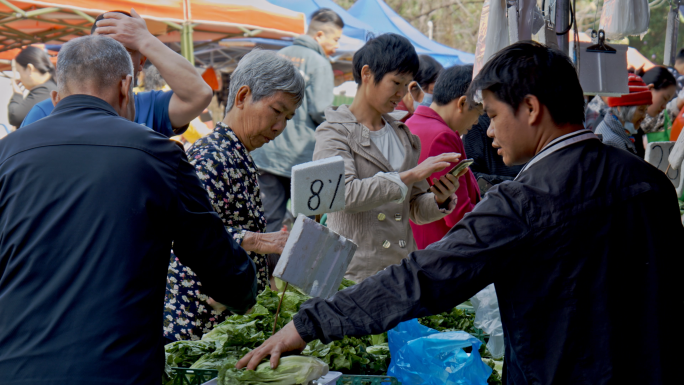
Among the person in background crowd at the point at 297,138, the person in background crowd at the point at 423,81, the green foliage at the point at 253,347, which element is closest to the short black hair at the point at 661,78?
the person in background crowd at the point at 423,81

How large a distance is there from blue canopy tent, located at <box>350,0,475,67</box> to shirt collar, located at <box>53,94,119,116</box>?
33.6 ft

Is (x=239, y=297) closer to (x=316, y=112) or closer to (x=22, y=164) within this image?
(x=22, y=164)

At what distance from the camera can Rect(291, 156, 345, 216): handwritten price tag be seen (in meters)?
2.01

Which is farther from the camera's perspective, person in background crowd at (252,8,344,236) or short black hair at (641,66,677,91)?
short black hair at (641,66,677,91)

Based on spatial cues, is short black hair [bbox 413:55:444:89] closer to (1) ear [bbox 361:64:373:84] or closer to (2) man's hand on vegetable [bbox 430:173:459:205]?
(1) ear [bbox 361:64:373:84]

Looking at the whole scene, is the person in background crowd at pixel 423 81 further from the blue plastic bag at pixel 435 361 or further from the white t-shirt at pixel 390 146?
the blue plastic bag at pixel 435 361

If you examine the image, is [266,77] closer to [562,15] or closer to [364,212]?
[364,212]

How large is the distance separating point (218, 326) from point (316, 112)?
3.52 m

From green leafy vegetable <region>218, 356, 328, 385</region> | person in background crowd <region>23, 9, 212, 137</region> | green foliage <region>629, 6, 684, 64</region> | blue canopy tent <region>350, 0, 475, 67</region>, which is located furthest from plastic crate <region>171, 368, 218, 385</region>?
green foliage <region>629, 6, 684, 64</region>

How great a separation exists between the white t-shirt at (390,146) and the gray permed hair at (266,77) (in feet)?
2.46

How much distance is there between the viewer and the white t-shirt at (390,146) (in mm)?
3256

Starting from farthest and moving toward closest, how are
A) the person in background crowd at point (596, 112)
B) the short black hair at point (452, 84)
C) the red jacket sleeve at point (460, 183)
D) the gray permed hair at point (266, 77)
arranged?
the person in background crowd at point (596, 112) → the short black hair at point (452, 84) → the red jacket sleeve at point (460, 183) → the gray permed hair at point (266, 77)

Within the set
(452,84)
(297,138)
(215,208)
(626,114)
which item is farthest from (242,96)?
(626,114)

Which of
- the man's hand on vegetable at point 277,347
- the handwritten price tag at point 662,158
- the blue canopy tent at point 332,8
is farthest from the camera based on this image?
the blue canopy tent at point 332,8
